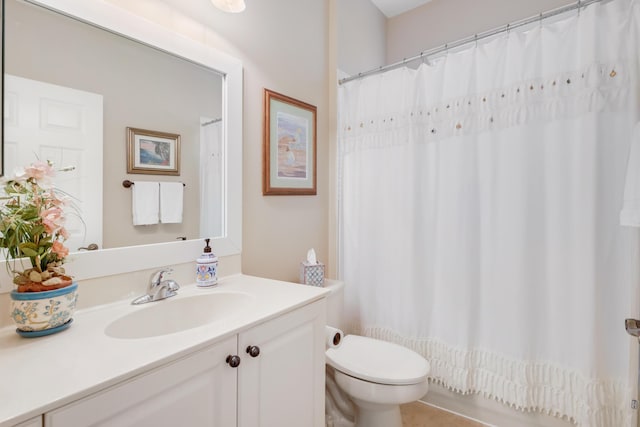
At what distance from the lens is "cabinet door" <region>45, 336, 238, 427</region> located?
569 mm

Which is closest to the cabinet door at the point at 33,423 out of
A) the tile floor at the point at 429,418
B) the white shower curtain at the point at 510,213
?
the white shower curtain at the point at 510,213

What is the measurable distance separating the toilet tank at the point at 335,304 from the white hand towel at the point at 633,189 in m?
1.25

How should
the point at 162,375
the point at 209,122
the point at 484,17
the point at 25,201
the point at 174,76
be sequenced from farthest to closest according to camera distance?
the point at 484,17, the point at 209,122, the point at 174,76, the point at 25,201, the point at 162,375

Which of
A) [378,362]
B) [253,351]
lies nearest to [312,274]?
[378,362]

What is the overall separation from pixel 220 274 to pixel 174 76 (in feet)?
2.72

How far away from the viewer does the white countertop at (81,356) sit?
0.54 meters

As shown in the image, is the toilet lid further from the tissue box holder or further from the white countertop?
the white countertop

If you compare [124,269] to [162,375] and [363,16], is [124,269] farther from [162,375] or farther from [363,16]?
[363,16]

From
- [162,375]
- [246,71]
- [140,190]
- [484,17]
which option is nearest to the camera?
[162,375]

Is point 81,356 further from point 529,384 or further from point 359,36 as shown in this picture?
point 359,36

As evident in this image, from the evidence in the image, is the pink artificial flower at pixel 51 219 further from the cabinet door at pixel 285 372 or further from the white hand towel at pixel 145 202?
the cabinet door at pixel 285 372

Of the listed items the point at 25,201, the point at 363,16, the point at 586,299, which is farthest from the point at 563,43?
the point at 25,201

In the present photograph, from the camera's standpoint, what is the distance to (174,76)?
125 centimetres

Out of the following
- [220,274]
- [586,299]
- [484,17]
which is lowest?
[586,299]
